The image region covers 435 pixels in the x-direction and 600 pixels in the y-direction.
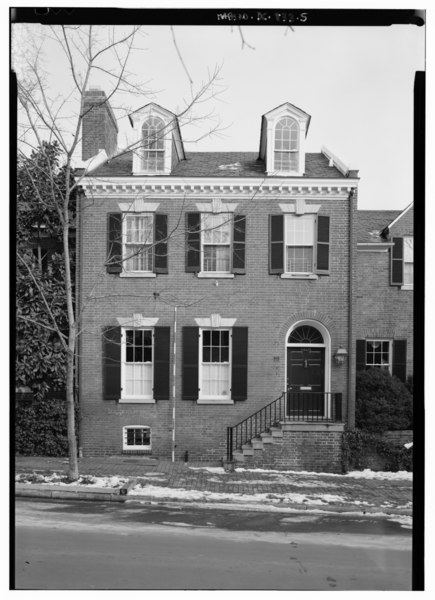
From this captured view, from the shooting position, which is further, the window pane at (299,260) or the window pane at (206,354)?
the window pane at (206,354)

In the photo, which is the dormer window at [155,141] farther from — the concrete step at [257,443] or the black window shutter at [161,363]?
the concrete step at [257,443]

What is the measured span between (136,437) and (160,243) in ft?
9.40

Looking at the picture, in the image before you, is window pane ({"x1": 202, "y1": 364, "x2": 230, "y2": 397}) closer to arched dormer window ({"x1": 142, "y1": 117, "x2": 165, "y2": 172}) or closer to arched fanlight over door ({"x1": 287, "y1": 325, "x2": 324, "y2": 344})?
arched fanlight over door ({"x1": 287, "y1": 325, "x2": 324, "y2": 344})

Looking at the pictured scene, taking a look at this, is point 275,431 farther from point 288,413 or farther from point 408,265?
point 408,265

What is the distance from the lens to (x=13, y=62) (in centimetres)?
344

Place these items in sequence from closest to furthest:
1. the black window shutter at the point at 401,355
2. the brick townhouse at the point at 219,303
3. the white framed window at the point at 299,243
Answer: the black window shutter at the point at 401,355, the brick townhouse at the point at 219,303, the white framed window at the point at 299,243

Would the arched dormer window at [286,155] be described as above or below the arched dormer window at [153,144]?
above

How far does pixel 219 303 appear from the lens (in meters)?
7.91

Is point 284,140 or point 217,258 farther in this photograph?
point 217,258

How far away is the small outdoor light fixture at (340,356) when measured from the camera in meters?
8.52

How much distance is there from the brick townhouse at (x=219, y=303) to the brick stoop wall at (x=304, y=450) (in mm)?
27

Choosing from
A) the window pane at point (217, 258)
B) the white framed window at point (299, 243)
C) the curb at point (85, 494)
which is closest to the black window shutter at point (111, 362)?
the curb at point (85, 494)

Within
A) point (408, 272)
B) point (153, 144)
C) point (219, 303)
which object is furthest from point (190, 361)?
point (408, 272)

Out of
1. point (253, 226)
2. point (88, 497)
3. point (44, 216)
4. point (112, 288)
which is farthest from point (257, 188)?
point (88, 497)
